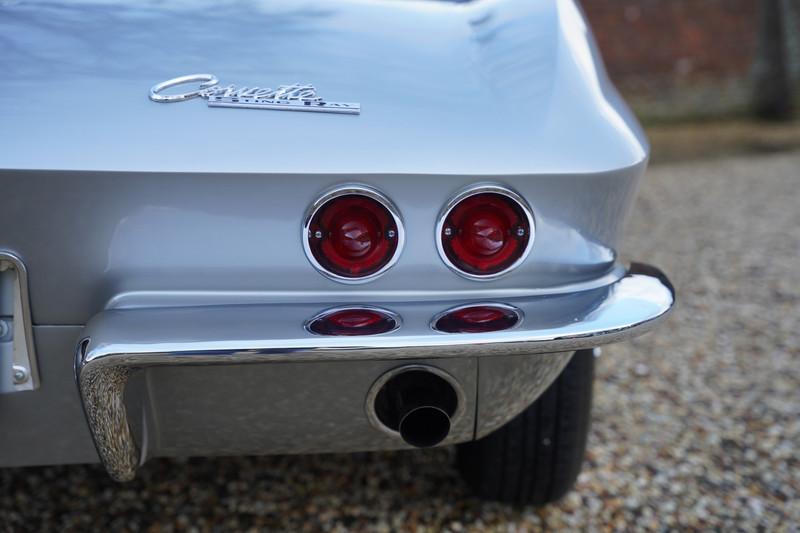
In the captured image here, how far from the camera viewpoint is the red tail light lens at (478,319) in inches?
53.6

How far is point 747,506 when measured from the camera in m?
2.24

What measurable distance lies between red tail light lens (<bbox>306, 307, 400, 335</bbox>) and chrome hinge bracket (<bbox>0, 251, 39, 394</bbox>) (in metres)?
0.54

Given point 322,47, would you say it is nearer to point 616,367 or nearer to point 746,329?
point 616,367

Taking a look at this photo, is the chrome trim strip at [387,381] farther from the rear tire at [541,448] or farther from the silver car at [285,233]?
the rear tire at [541,448]

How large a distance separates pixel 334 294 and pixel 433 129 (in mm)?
372

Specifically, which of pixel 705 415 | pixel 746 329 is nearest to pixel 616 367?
pixel 705 415

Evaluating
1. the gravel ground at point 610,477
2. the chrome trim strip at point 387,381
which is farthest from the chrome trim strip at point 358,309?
the gravel ground at point 610,477

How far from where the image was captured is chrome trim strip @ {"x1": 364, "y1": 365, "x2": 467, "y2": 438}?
1.50m

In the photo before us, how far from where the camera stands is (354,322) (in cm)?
137

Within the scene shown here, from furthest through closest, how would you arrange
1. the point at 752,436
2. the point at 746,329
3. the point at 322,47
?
the point at 746,329, the point at 752,436, the point at 322,47

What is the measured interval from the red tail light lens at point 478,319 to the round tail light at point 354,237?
0.15 m

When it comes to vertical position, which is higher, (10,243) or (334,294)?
(10,243)

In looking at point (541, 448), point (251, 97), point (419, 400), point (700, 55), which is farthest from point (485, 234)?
point (700, 55)

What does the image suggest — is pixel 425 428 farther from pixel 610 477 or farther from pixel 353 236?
pixel 610 477
